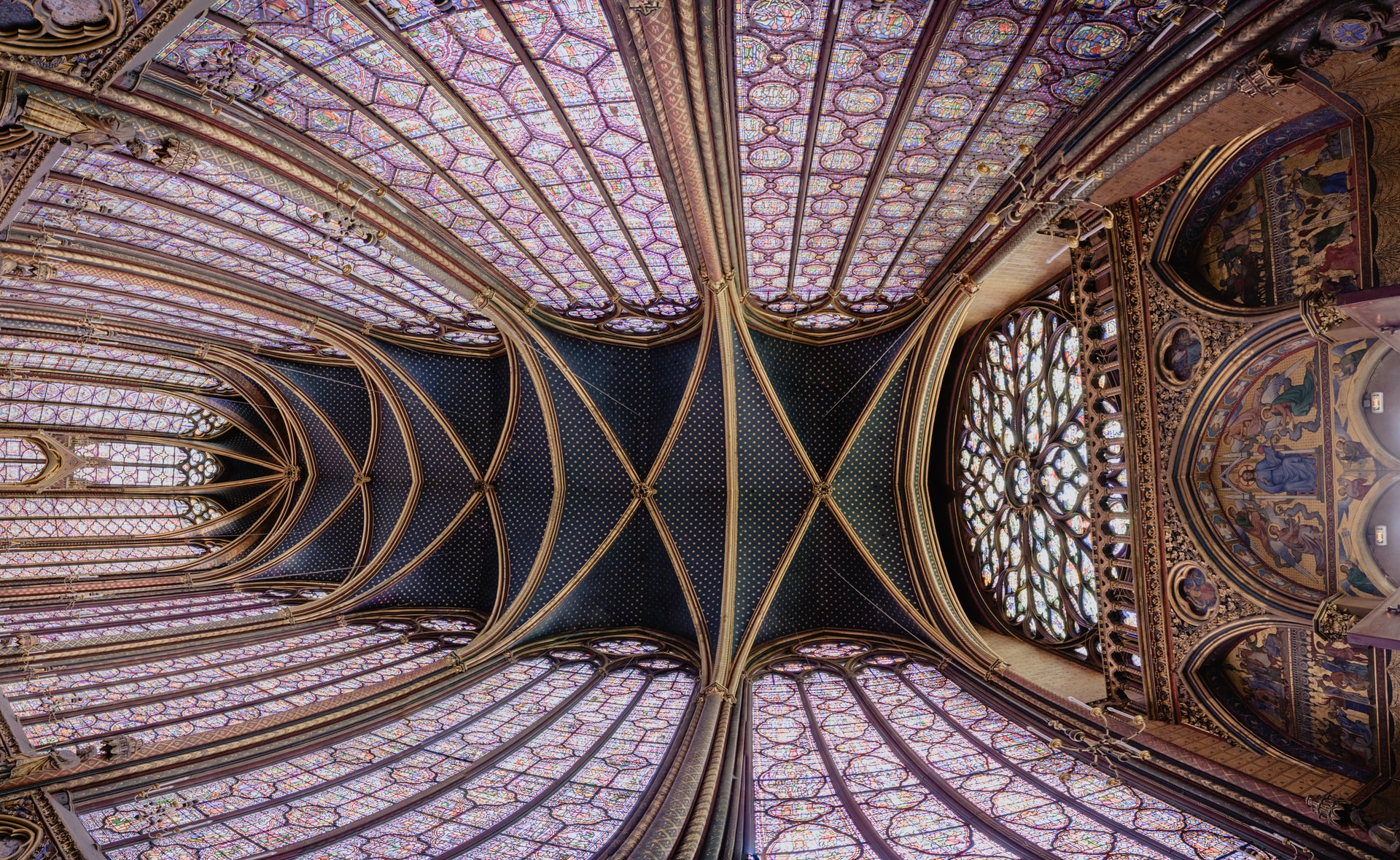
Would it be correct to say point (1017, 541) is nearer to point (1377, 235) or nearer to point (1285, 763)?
point (1285, 763)

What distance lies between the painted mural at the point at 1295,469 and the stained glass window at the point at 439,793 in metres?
7.11

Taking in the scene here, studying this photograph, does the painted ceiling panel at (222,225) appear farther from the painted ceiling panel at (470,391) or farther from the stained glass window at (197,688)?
the stained glass window at (197,688)

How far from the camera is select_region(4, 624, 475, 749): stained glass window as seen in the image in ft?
27.5

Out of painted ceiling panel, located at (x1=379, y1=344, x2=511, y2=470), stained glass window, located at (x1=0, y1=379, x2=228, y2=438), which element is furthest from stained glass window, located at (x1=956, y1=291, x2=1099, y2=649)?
stained glass window, located at (x1=0, y1=379, x2=228, y2=438)

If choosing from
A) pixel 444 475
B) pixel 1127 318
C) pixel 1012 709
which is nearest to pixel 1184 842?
pixel 1012 709

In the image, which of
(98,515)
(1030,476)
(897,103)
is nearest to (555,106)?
(897,103)

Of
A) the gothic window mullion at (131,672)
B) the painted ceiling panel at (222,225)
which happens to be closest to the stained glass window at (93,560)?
the gothic window mullion at (131,672)

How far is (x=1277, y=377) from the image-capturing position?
6750 mm

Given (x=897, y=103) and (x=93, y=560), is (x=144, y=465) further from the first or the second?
(x=897, y=103)

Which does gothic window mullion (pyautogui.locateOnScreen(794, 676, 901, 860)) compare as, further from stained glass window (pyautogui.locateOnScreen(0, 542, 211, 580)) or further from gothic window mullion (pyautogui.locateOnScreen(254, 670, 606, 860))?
stained glass window (pyautogui.locateOnScreen(0, 542, 211, 580))

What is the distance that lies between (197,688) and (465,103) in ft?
29.5

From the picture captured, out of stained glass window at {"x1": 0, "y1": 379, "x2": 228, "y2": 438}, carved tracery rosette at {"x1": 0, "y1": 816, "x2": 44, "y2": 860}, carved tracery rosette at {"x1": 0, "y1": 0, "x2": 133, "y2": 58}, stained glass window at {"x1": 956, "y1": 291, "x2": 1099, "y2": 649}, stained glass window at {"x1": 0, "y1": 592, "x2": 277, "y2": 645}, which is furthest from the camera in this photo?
stained glass window at {"x1": 0, "y1": 379, "x2": 228, "y2": 438}

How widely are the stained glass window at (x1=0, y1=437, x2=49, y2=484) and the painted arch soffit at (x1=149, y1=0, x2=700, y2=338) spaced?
14704mm

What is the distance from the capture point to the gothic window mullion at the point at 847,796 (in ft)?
22.1
